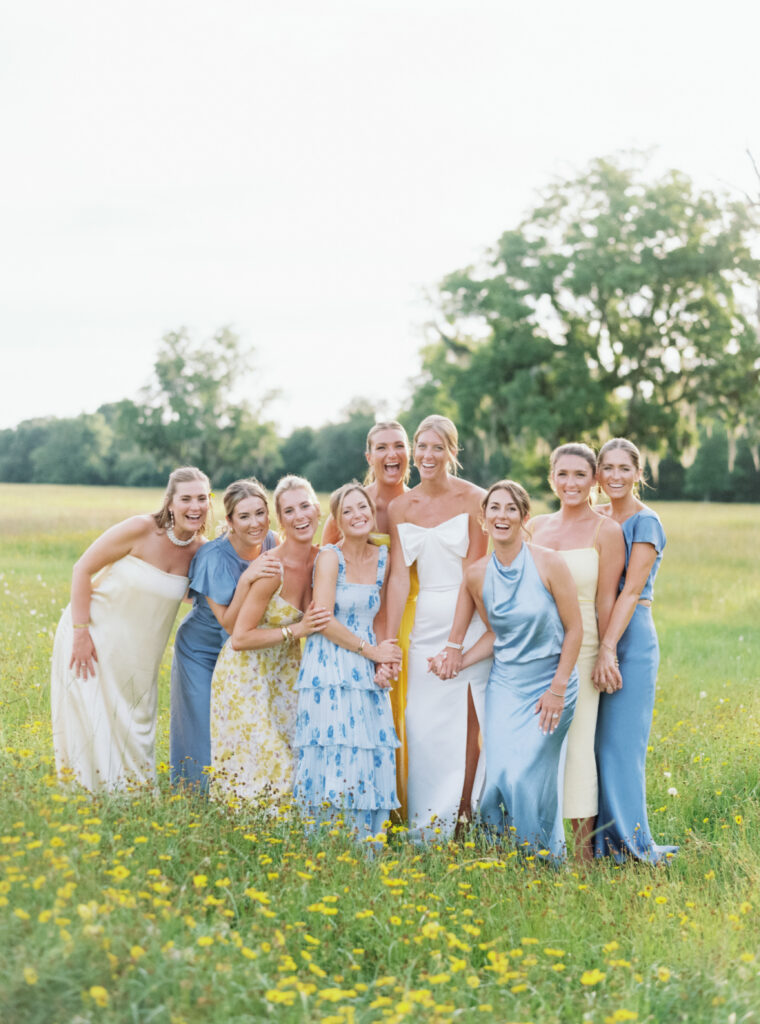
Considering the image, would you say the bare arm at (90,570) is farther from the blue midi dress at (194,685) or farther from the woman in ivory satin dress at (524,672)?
the woman in ivory satin dress at (524,672)

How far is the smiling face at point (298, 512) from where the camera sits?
575cm

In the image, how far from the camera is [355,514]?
5754 millimetres

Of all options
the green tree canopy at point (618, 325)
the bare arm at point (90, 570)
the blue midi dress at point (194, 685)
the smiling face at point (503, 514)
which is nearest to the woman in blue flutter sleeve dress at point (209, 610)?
the blue midi dress at point (194, 685)

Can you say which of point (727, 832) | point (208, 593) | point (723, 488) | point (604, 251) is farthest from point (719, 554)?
point (723, 488)

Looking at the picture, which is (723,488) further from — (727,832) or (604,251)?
(727,832)

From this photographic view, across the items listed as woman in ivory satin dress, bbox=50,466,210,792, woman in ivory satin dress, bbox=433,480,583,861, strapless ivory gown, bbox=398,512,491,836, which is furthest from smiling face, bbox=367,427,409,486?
woman in ivory satin dress, bbox=50,466,210,792

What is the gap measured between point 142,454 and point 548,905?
6138 cm

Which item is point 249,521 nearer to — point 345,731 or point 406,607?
point 406,607

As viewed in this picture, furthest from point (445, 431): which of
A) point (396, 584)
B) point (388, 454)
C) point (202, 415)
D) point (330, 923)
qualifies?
point (202, 415)

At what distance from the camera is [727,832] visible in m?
6.40

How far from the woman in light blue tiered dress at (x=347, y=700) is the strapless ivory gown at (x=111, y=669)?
1.02m

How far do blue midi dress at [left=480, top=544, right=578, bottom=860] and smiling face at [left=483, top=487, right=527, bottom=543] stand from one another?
177 mm

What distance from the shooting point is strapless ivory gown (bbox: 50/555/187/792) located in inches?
237

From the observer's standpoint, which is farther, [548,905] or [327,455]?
[327,455]
